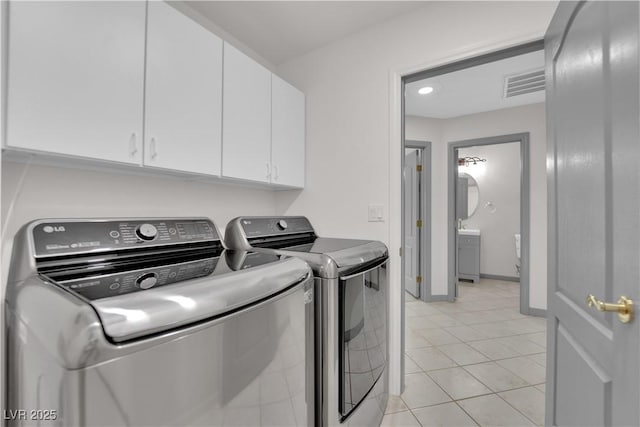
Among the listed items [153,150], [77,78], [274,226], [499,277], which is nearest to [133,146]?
[153,150]


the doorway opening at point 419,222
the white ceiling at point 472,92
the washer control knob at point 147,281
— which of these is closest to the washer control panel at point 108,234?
the washer control knob at point 147,281

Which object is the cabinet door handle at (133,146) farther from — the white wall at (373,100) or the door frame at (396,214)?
the door frame at (396,214)

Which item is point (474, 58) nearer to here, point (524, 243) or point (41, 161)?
point (41, 161)

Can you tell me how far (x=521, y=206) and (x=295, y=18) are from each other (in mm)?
3246

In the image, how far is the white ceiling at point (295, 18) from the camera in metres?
1.75

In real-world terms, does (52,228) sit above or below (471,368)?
above

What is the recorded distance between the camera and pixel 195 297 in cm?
74

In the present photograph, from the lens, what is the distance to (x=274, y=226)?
1900mm

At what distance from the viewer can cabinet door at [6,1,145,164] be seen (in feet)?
2.85

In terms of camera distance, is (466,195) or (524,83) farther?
(466,195)

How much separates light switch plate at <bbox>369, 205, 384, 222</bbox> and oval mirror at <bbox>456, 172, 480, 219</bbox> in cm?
402

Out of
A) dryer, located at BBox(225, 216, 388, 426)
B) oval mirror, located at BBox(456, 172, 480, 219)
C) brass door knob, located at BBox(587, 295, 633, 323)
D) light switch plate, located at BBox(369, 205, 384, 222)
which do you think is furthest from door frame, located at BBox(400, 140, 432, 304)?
brass door knob, located at BBox(587, 295, 633, 323)

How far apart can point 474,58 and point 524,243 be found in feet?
8.53

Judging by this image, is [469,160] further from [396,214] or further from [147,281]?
[147,281]
